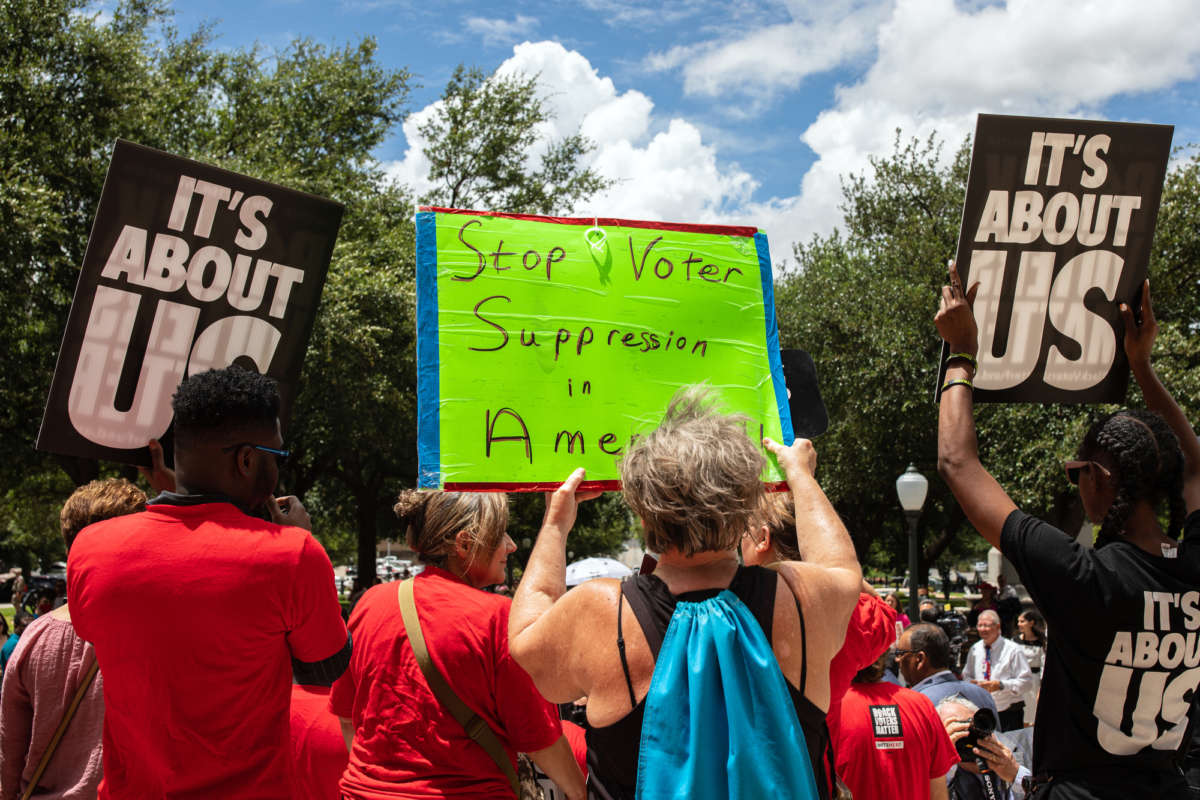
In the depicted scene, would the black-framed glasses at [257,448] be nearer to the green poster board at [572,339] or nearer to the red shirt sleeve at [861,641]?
the green poster board at [572,339]

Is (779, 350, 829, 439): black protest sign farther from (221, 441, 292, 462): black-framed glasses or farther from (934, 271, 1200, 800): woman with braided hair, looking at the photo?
(221, 441, 292, 462): black-framed glasses

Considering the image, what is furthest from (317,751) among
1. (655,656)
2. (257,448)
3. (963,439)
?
(963,439)

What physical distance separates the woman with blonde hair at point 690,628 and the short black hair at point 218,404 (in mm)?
873

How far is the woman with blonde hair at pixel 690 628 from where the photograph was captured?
2.02 meters

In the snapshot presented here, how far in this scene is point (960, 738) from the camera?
3.59 meters

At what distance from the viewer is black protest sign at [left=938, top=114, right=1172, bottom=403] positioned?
3.39 metres

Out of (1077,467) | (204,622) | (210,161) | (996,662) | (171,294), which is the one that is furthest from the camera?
(210,161)

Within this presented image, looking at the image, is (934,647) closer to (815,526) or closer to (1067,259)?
(1067,259)

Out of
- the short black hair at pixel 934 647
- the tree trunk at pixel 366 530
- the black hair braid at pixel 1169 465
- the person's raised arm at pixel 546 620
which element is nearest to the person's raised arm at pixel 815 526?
the person's raised arm at pixel 546 620

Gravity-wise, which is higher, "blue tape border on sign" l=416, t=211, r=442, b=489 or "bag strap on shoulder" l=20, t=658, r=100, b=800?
"blue tape border on sign" l=416, t=211, r=442, b=489

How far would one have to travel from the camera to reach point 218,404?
2518 mm

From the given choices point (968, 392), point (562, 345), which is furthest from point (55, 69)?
point (968, 392)

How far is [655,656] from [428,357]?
116 centimetres

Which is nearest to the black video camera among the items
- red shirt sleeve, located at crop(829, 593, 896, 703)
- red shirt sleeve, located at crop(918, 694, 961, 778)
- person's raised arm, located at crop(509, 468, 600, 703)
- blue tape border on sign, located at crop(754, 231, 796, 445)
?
red shirt sleeve, located at crop(918, 694, 961, 778)
